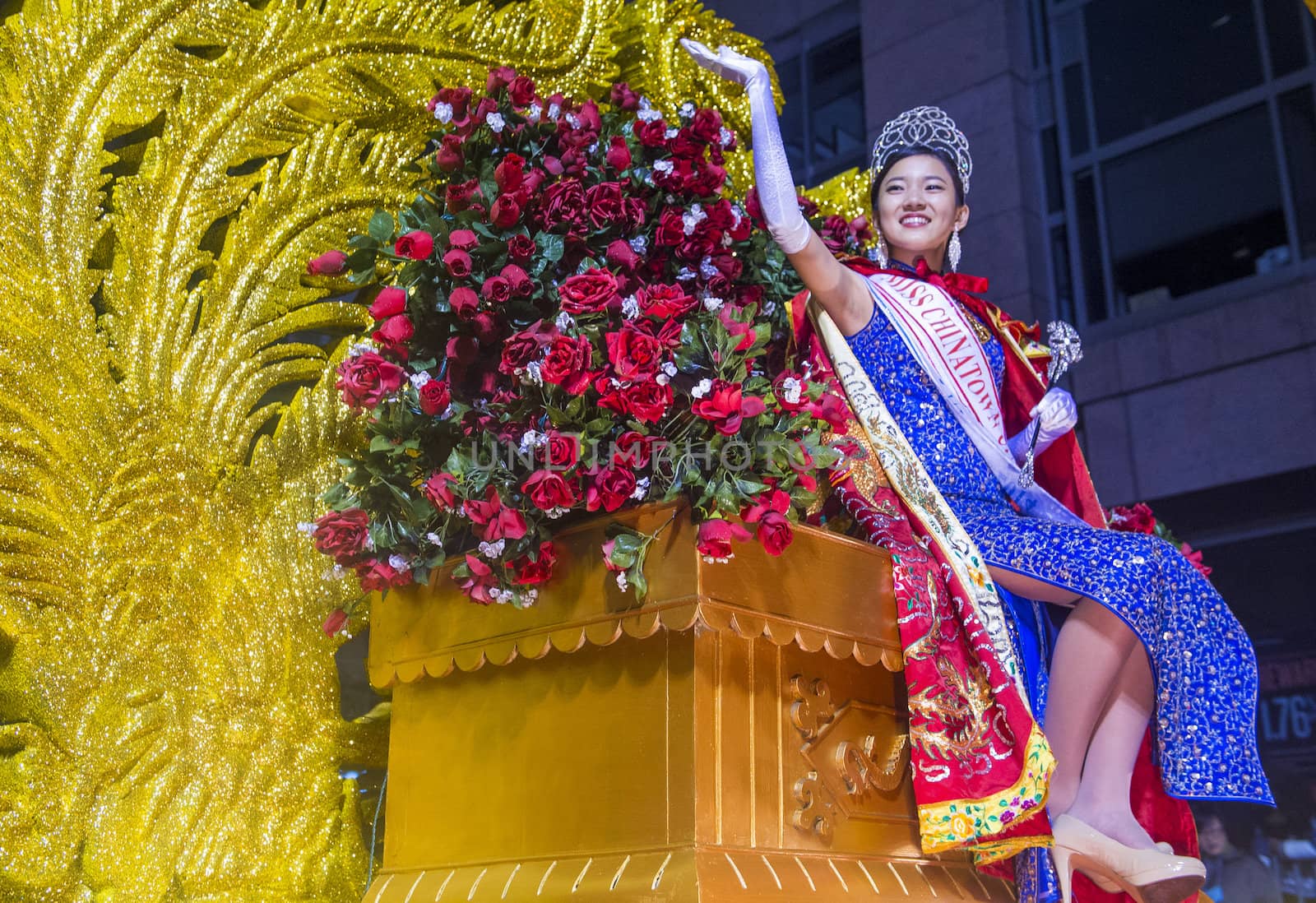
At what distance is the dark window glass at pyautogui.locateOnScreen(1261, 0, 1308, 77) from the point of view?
6.87 metres

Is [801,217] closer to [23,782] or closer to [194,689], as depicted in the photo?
[194,689]

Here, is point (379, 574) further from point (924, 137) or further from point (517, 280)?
point (924, 137)

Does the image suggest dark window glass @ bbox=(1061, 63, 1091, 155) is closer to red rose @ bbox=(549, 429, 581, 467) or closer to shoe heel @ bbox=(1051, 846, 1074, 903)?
shoe heel @ bbox=(1051, 846, 1074, 903)

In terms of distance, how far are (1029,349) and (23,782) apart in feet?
7.77

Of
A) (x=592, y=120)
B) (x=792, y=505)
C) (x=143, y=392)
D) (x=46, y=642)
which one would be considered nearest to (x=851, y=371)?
(x=792, y=505)

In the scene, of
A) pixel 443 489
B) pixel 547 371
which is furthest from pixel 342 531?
pixel 547 371

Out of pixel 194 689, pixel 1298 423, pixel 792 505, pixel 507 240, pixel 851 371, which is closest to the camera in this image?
pixel 792 505

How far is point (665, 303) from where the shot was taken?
2113 mm

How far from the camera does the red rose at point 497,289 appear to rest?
2.18m

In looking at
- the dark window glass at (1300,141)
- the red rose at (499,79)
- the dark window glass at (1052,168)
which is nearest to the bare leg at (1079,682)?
the red rose at (499,79)

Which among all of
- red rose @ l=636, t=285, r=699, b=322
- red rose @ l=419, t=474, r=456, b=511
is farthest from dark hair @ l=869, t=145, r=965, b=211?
red rose @ l=419, t=474, r=456, b=511

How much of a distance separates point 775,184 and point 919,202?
0.66 metres

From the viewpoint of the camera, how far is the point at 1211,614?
2.39m

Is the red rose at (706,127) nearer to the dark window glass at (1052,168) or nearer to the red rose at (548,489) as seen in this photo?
the red rose at (548,489)
